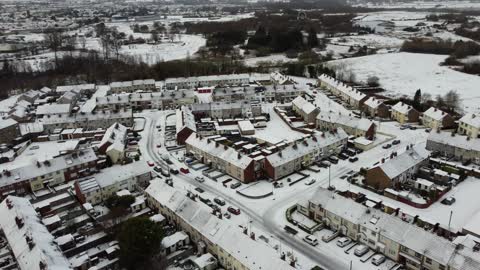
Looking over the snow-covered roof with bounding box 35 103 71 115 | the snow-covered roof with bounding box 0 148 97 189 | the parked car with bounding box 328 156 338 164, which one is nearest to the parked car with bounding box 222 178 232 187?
the parked car with bounding box 328 156 338 164

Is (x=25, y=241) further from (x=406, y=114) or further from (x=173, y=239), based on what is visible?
(x=406, y=114)

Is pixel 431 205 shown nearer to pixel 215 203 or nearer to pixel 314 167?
pixel 314 167

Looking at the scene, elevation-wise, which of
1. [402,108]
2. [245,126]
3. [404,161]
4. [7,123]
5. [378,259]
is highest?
[7,123]

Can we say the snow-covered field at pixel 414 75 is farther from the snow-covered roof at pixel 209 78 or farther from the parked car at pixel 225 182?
the parked car at pixel 225 182

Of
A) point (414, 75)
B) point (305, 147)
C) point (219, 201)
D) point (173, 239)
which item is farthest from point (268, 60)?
point (173, 239)

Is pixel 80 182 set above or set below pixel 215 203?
above

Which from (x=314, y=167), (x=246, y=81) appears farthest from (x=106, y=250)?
(x=246, y=81)

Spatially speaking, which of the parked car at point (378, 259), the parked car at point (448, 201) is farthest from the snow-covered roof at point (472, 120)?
the parked car at point (378, 259)
